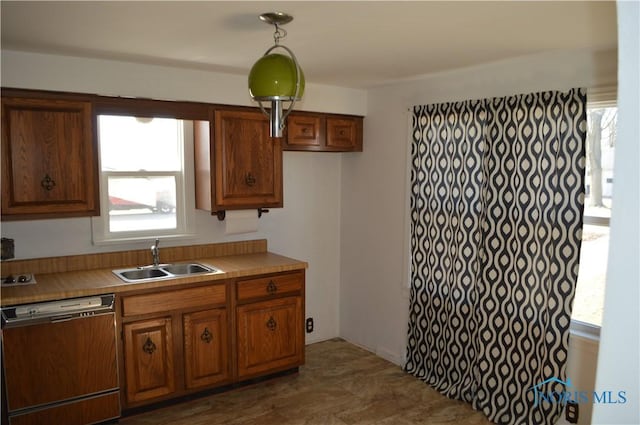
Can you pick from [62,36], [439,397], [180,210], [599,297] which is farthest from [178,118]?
[599,297]

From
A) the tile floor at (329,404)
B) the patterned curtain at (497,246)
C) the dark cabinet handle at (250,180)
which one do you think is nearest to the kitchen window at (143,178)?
the dark cabinet handle at (250,180)

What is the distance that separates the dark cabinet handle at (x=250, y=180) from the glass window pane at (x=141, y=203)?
0.58m

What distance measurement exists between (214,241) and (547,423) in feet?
8.68

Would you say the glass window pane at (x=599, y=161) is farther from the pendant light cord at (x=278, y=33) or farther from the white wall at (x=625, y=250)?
the white wall at (x=625, y=250)

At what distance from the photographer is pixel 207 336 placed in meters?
3.33

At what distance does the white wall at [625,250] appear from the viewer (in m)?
0.54

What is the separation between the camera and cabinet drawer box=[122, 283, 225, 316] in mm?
3045

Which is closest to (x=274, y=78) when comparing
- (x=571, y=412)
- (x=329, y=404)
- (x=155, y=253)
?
(x=155, y=253)

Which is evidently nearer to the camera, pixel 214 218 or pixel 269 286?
pixel 269 286

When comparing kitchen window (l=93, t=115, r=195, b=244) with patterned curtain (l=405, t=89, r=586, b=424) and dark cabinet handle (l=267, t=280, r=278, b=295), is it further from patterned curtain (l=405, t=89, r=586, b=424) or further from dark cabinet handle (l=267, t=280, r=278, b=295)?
patterned curtain (l=405, t=89, r=586, b=424)

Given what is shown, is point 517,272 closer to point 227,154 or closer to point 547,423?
point 547,423

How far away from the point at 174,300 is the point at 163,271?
1.20ft

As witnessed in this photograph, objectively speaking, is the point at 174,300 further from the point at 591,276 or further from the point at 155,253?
the point at 591,276

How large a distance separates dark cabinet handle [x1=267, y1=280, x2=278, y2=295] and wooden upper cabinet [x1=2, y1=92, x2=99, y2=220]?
4.16ft
